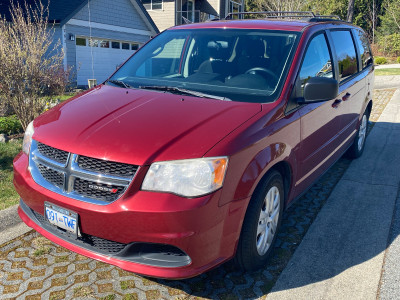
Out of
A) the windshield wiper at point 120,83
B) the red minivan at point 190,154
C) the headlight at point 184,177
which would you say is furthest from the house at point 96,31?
the headlight at point 184,177

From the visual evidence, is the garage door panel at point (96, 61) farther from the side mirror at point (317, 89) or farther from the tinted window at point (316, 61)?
the side mirror at point (317, 89)

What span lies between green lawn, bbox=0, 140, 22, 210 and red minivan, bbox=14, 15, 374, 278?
1340 mm

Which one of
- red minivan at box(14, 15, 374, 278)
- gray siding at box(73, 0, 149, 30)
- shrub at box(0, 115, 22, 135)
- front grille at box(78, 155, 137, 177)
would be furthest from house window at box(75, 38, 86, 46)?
front grille at box(78, 155, 137, 177)

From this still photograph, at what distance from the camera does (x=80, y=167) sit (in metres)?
2.54

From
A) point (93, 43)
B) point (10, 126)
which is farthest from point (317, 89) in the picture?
point (93, 43)

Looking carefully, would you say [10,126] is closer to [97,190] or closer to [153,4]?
[97,190]

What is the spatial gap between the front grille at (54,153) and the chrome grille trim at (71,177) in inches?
0.9

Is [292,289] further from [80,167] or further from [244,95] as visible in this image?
[80,167]

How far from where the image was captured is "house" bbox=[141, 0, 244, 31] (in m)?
26.9

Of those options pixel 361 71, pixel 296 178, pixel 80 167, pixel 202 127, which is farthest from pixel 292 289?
pixel 361 71

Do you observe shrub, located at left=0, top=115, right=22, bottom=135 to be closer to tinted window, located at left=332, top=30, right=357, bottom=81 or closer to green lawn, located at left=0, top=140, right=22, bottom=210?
green lawn, located at left=0, top=140, right=22, bottom=210

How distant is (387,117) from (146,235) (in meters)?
8.43

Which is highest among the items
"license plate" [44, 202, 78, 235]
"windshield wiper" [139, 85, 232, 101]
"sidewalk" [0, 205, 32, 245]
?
"windshield wiper" [139, 85, 232, 101]

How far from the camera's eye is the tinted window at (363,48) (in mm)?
5598
